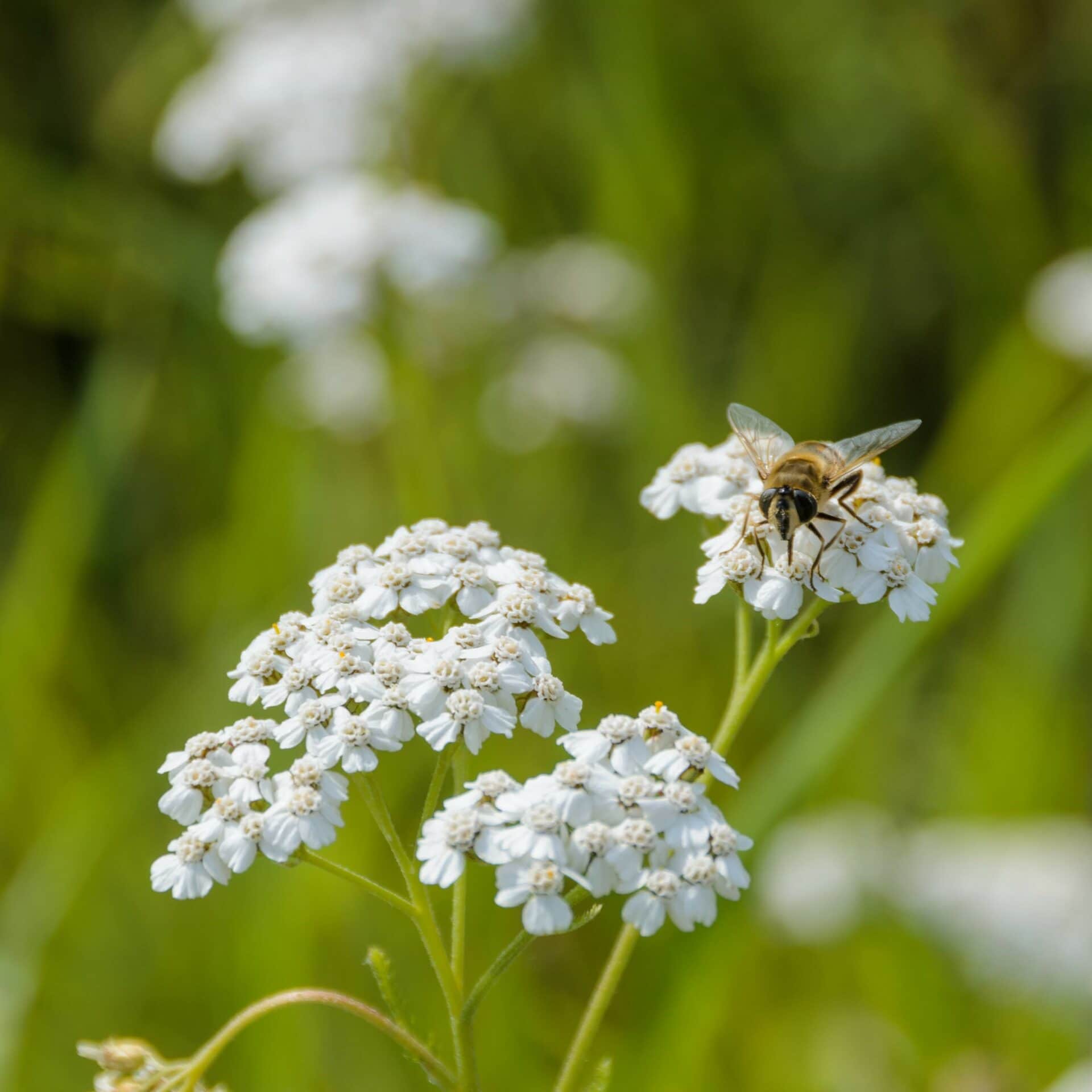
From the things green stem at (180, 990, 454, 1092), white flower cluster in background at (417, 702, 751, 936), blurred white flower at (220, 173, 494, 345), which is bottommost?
green stem at (180, 990, 454, 1092)

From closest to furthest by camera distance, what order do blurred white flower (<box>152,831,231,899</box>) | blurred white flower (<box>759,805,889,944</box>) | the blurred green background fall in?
1. blurred white flower (<box>152,831,231,899</box>)
2. the blurred green background
3. blurred white flower (<box>759,805,889,944</box>)

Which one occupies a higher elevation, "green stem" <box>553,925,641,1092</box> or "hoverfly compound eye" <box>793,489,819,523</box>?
"hoverfly compound eye" <box>793,489,819,523</box>

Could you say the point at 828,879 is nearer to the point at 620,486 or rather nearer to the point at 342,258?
the point at 620,486

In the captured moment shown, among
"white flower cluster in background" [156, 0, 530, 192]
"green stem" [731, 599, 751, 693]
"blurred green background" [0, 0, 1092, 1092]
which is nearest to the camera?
"green stem" [731, 599, 751, 693]

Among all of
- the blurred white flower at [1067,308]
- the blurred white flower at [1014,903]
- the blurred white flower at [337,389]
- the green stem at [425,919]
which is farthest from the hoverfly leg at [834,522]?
the blurred white flower at [337,389]

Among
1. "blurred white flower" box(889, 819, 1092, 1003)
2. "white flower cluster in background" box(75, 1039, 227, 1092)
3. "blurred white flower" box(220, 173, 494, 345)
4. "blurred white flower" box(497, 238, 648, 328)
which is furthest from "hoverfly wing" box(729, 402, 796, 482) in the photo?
"blurred white flower" box(497, 238, 648, 328)

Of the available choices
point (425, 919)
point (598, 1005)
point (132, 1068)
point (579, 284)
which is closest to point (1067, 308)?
point (579, 284)

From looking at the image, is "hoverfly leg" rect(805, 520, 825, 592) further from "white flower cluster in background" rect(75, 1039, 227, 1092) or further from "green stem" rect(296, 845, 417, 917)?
"white flower cluster in background" rect(75, 1039, 227, 1092)

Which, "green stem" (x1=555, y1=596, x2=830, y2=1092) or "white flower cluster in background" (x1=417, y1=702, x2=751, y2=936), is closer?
"white flower cluster in background" (x1=417, y1=702, x2=751, y2=936)
